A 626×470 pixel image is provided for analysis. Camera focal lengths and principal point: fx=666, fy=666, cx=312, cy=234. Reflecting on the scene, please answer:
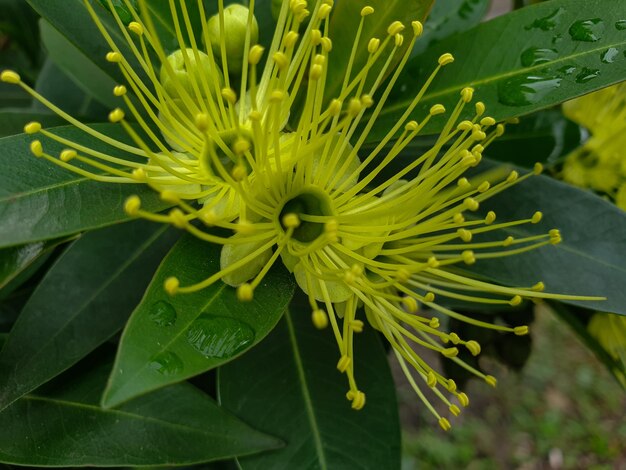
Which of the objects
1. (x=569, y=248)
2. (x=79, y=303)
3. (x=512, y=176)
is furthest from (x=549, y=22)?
(x=79, y=303)

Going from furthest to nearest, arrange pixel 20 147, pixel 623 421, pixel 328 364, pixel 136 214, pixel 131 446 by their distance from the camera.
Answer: pixel 623 421
pixel 328 364
pixel 131 446
pixel 20 147
pixel 136 214

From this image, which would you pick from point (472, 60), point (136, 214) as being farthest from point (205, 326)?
point (472, 60)

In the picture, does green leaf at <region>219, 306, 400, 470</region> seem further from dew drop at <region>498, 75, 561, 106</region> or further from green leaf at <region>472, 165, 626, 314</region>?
dew drop at <region>498, 75, 561, 106</region>

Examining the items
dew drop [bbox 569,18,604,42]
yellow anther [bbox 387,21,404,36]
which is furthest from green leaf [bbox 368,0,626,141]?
yellow anther [bbox 387,21,404,36]

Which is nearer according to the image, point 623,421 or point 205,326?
point 205,326

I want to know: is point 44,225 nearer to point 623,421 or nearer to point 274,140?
point 274,140

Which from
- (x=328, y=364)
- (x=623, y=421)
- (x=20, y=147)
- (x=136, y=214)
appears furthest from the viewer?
(x=623, y=421)

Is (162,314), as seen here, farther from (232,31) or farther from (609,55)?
(609,55)
